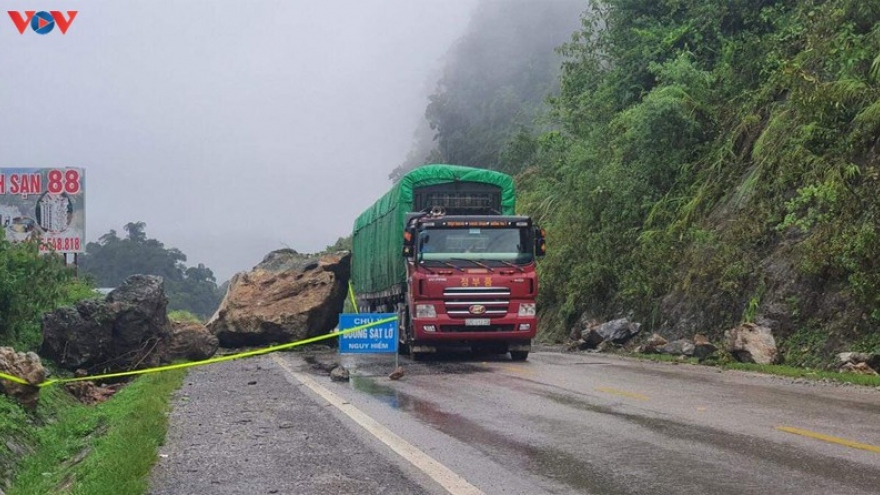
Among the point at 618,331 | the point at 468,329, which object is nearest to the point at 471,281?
the point at 468,329

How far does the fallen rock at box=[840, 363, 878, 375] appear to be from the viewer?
14222mm

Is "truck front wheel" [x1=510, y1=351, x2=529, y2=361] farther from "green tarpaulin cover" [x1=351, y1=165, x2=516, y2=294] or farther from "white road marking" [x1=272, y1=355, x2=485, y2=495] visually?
"white road marking" [x1=272, y1=355, x2=485, y2=495]

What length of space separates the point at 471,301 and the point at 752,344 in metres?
5.32

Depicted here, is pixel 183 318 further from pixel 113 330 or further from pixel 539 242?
pixel 539 242

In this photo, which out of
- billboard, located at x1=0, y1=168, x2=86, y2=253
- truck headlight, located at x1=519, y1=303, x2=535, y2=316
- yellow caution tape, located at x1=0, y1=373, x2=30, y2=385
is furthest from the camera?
billboard, located at x1=0, y1=168, x2=86, y2=253

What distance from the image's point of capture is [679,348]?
1955cm

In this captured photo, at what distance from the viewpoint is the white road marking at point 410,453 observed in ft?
21.9

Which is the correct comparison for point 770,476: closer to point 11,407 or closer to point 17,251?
point 11,407

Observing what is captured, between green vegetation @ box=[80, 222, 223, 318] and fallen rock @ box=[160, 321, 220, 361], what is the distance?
211 ft

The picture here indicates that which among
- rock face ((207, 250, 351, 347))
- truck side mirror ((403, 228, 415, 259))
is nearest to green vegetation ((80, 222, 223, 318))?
rock face ((207, 250, 351, 347))

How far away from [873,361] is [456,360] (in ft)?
26.9

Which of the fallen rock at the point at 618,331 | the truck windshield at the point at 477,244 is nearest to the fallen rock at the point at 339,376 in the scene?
the truck windshield at the point at 477,244

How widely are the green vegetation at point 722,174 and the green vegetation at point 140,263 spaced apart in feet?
200

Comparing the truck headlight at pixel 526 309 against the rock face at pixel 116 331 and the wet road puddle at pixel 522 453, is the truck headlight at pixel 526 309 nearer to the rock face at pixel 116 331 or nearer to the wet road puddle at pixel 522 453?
the wet road puddle at pixel 522 453
